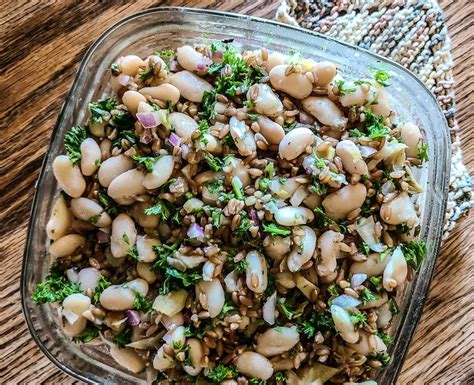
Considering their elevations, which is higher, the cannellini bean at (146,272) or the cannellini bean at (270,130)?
the cannellini bean at (270,130)

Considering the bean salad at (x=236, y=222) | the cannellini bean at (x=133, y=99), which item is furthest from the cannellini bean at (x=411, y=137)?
the cannellini bean at (x=133, y=99)

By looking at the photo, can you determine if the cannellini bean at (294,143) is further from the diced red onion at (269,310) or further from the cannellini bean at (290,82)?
the diced red onion at (269,310)

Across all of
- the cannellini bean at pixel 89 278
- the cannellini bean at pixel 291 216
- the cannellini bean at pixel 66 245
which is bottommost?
the cannellini bean at pixel 291 216

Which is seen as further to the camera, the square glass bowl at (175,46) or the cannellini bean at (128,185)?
the square glass bowl at (175,46)

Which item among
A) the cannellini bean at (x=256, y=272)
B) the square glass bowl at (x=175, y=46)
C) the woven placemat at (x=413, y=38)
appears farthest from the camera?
the woven placemat at (x=413, y=38)

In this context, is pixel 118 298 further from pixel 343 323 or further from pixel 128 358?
pixel 343 323

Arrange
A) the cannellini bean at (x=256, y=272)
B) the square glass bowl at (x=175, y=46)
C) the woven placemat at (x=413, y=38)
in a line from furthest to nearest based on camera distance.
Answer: the woven placemat at (x=413, y=38)
the square glass bowl at (x=175, y=46)
the cannellini bean at (x=256, y=272)

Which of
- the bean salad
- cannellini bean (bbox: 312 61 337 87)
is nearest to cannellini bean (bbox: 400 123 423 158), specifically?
the bean salad

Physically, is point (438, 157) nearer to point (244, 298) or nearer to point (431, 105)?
point (431, 105)
